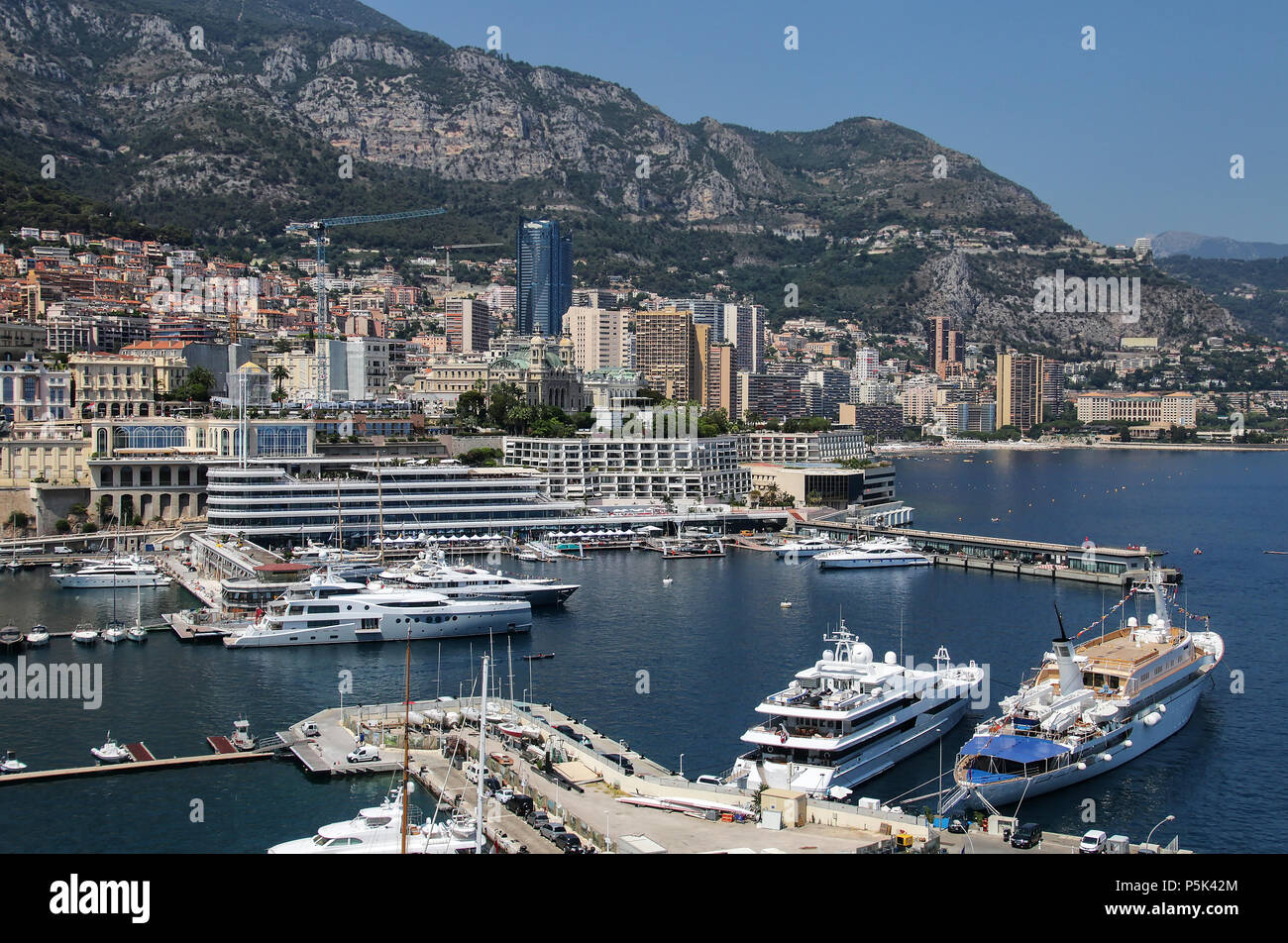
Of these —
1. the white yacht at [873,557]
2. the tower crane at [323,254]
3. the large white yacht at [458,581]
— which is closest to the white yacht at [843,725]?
the large white yacht at [458,581]

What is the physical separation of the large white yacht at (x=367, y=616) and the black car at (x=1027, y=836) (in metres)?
17.9

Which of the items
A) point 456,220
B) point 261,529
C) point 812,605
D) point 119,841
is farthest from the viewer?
point 456,220

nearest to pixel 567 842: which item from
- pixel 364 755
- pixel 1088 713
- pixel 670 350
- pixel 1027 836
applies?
pixel 1027 836

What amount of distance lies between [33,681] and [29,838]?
10924mm

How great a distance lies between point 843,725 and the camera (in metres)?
20.8

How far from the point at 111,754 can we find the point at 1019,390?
14794 centimetres

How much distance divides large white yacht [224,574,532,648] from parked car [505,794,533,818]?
15030 millimetres

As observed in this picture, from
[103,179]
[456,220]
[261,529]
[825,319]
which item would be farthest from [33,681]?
[825,319]

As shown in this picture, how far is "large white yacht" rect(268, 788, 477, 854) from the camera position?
49.1 ft

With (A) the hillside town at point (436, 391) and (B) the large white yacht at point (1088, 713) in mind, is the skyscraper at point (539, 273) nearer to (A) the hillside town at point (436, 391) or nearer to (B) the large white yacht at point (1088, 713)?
(A) the hillside town at point (436, 391)

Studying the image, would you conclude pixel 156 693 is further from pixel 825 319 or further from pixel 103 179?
pixel 825 319

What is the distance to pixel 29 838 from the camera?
58.0 feet

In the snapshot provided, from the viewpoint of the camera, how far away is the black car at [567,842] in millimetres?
15448
